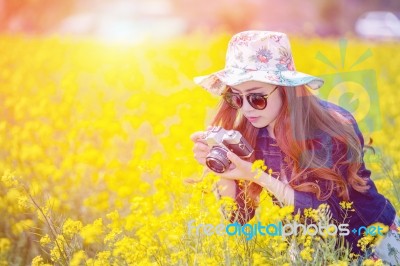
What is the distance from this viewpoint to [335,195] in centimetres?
333

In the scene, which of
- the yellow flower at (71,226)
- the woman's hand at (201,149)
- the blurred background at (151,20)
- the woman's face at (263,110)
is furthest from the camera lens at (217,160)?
the blurred background at (151,20)

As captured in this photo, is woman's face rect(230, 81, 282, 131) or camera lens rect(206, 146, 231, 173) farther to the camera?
woman's face rect(230, 81, 282, 131)

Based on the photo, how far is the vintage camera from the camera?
315cm

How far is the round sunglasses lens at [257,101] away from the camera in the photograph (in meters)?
3.27

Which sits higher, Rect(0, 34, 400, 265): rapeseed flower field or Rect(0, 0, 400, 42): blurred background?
Rect(0, 34, 400, 265): rapeseed flower field

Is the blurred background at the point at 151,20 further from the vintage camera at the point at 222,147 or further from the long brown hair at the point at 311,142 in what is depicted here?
the vintage camera at the point at 222,147

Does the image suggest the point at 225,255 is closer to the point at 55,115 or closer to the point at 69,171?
the point at 69,171

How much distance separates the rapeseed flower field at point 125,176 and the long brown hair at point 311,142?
13cm

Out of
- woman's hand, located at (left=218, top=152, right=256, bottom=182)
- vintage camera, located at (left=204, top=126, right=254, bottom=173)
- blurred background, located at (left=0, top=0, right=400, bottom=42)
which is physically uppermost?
vintage camera, located at (left=204, top=126, right=254, bottom=173)

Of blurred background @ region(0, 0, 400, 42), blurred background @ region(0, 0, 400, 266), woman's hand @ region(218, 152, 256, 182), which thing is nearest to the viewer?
woman's hand @ region(218, 152, 256, 182)

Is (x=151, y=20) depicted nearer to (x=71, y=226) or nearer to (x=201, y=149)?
(x=201, y=149)

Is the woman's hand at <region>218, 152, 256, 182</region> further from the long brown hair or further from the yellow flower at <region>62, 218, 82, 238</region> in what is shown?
the yellow flower at <region>62, 218, 82, 238</region>

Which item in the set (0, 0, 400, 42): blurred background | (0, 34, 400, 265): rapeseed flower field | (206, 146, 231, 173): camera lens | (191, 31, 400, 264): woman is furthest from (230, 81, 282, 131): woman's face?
(0, 0, 400, 42): blurred background

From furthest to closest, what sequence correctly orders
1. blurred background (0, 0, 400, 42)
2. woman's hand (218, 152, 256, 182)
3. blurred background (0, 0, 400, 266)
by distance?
blurred background (0, 0, 400, 42), blurred background (0, 0, 400, 266), woman's hand (218, 152, 256, 182)
